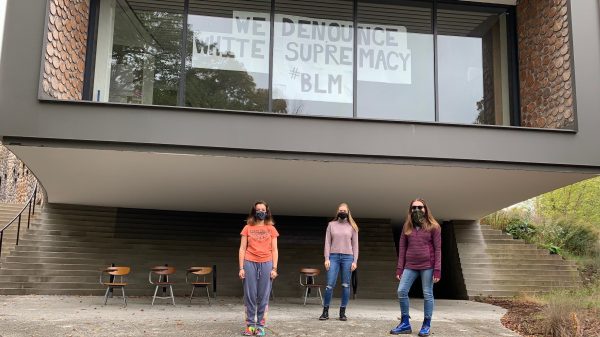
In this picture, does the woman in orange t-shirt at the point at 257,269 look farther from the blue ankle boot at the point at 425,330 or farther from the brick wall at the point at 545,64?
the brick wall at the point at 545,64

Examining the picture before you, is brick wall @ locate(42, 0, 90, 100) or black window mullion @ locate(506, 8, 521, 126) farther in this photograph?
black window mullion @ locate(506, 8, 521, 126)

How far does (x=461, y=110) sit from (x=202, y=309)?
18.5ft

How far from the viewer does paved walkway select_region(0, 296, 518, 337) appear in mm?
6336

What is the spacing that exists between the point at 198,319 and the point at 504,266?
870 cm

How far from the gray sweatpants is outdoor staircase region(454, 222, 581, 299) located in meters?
8.04

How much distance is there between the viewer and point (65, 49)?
8.72 metres

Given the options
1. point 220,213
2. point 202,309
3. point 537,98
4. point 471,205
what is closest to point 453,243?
point 471,205

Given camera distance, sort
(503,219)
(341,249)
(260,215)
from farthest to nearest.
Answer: (503,219), (341,249), (260,215)

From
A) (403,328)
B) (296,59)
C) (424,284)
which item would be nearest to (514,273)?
(403,328)

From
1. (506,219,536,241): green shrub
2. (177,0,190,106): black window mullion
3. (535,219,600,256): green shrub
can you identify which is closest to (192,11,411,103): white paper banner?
(177,0,190,106): black window mullion

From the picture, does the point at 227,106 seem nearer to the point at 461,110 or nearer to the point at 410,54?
the point at 410,54

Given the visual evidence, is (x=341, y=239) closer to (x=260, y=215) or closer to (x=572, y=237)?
(x=260, y=215)

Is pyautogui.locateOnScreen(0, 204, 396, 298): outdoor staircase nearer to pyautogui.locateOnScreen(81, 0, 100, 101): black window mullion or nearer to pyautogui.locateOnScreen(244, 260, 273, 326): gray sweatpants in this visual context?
pyautogui.locateOnScreen(81, 0, 100, 101): black window mullion

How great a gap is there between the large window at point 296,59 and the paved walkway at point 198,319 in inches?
130
